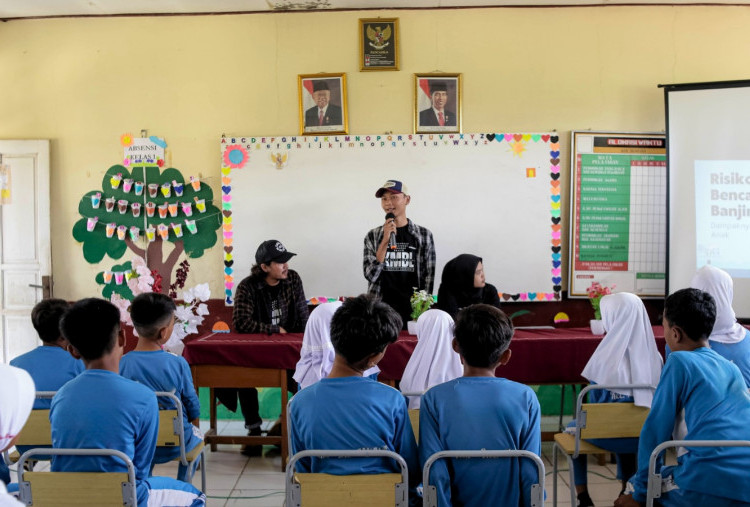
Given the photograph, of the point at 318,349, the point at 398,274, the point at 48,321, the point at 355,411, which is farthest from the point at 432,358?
the point at 48,321

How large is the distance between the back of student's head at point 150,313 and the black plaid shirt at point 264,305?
132 cm

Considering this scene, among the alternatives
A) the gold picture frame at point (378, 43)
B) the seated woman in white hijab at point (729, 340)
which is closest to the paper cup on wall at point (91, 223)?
the gold picture frame at point (378, 43)

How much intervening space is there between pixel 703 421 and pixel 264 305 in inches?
108

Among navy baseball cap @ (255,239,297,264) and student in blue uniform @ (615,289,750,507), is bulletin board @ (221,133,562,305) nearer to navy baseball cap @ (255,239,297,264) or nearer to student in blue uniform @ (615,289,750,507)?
navy baseball cap @ (255,239,297,264)

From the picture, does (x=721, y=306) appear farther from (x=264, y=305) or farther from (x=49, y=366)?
(x=49, y=366)

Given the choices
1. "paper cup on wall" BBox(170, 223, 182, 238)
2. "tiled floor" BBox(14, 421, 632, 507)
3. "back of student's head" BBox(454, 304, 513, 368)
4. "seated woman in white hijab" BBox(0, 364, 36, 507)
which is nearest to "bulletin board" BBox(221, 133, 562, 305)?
"paper cup on wall" BBox(170, 223, 182, 238)

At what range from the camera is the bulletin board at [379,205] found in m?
4.66

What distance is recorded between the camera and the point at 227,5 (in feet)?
15.0

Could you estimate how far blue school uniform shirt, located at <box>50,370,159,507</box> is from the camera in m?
1.75

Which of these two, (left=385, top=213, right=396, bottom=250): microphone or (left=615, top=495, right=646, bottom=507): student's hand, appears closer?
(left=615, top=495, right=646, bottom=507): student's hand

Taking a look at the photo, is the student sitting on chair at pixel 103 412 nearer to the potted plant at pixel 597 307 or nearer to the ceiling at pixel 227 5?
the potted plant at pixel 597 307

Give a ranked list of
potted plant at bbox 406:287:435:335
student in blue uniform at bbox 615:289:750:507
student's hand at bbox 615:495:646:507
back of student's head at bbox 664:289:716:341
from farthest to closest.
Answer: potted plant at bbox 406:287:435:335 < back of student's head at bbox 664:289:716:341 < student's hand at bbox 615:495:646:507 < student in blue uniform at bbox 615:289:750:507

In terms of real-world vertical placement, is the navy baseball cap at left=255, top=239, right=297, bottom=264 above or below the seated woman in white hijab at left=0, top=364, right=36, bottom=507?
above

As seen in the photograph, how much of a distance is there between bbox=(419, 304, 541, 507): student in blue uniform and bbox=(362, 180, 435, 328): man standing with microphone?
242cm
